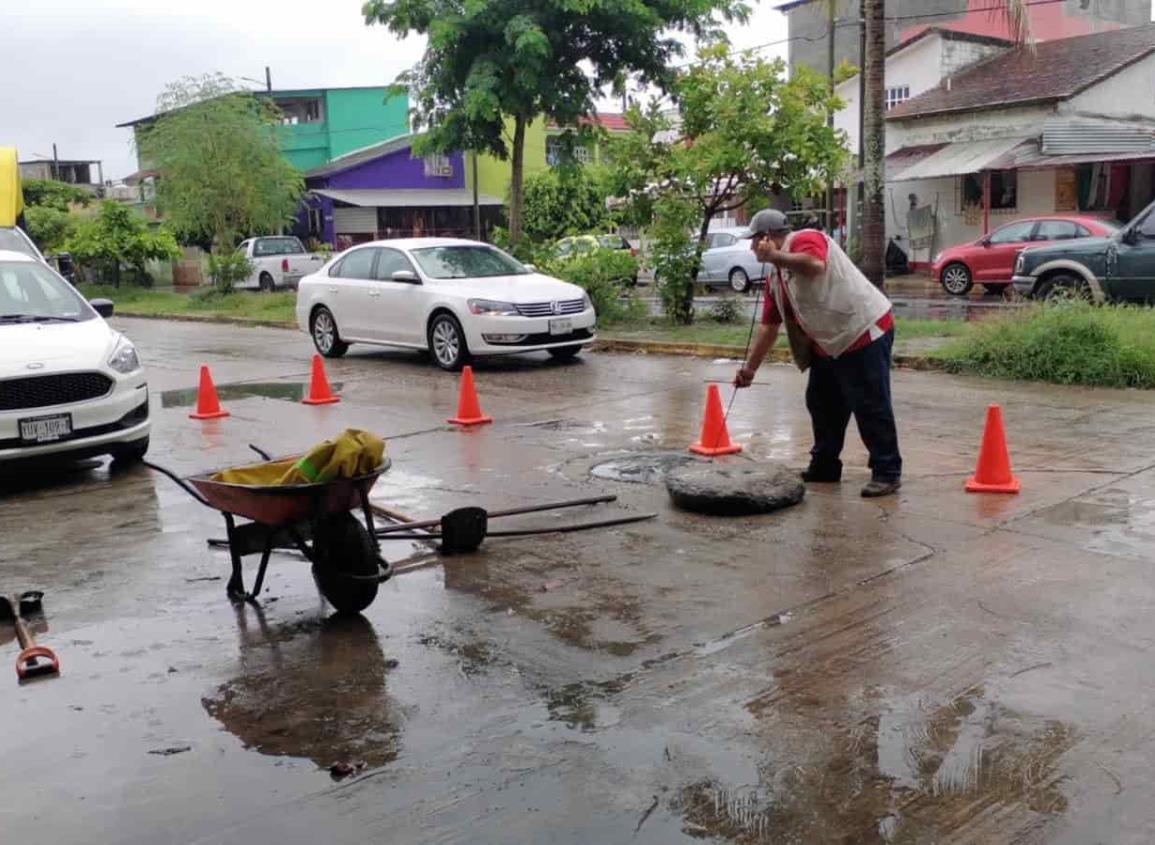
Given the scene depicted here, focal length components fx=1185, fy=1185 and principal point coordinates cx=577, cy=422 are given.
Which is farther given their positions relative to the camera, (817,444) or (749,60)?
(749,60)

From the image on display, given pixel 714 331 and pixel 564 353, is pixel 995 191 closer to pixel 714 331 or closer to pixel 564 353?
pixel 714 331

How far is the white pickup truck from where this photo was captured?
32.7m

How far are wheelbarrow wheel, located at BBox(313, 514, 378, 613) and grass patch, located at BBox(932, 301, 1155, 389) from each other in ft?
27.2

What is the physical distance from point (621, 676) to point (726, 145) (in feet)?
39.8

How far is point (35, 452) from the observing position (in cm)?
796

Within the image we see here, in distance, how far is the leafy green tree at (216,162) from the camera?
2903 cm

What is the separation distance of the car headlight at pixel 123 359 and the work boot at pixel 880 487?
5146mm

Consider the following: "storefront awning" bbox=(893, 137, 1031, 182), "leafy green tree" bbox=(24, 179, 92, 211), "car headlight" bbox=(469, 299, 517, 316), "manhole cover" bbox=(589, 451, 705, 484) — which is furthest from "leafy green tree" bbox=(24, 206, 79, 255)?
"manhole cover" bbox=(589, 451, 705, 484)

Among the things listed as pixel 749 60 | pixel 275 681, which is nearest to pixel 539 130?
pixel 749 60

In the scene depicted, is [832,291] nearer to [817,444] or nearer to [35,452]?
[817,444]

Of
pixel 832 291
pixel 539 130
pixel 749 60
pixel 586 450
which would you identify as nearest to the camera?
pixel 832 291

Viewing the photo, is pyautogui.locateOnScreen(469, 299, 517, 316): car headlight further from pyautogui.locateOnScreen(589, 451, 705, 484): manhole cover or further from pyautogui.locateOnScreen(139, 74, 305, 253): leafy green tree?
pyautogui.locateOnScreen(139, 74, 305, 253): leafy green tree

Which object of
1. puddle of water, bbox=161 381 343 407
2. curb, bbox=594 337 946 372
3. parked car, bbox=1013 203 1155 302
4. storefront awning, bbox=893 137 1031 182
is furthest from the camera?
storefront awning, bbox=893 137 1031 182

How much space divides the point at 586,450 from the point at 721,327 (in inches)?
319
